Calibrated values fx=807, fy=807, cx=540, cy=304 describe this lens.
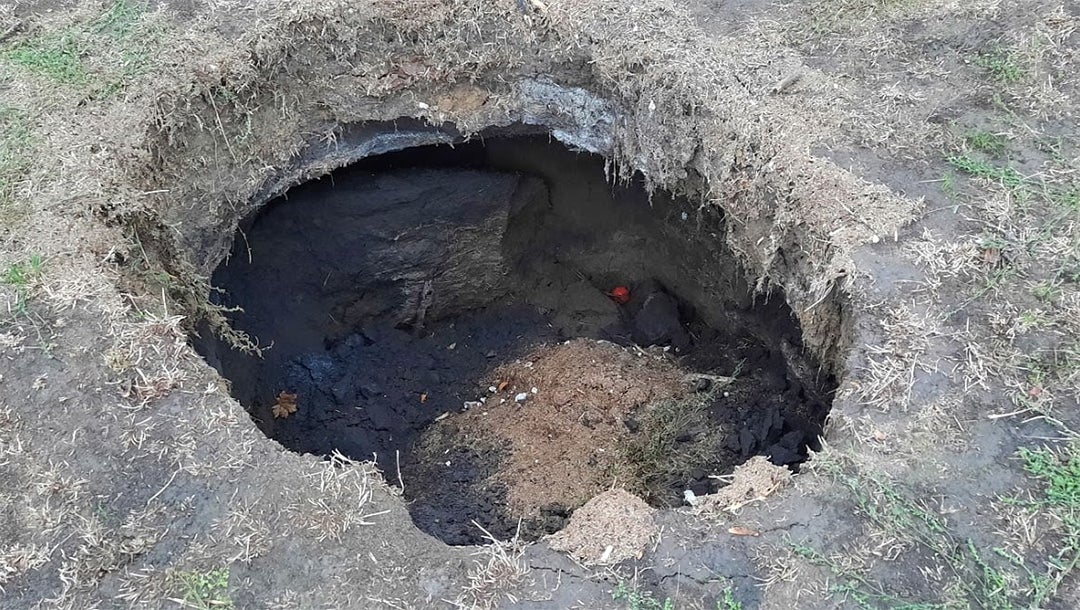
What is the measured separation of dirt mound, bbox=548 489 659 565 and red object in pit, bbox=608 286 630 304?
11.7 feet

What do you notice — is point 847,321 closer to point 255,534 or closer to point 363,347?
point 255,534

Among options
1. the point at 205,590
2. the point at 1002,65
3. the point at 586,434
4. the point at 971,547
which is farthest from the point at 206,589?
the point at 1002,65

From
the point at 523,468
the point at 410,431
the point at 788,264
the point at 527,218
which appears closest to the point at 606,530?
the point at 788,264

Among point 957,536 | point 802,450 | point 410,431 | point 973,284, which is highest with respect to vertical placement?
point 973,284

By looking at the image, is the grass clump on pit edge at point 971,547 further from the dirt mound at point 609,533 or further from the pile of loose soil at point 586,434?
the pile of loose soil at point 586,434

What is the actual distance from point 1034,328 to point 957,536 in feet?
3.73

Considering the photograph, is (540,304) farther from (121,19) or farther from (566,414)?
(121,19)

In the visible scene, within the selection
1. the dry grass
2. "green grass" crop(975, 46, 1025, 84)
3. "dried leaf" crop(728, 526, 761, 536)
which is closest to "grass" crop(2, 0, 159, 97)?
the dry grass

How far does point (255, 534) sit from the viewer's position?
301 centimetres

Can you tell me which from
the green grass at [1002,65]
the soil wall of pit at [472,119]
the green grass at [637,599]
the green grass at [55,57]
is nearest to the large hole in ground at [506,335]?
the soil wall of pit at [472,119]

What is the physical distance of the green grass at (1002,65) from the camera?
15.3ft

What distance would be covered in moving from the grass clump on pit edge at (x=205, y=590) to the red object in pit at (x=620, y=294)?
4.32 m

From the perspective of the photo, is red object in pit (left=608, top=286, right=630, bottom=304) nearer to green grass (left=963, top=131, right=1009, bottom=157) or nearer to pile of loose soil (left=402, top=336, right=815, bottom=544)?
pile of loose soil (left=402, top=336, right=815, bottom=544)

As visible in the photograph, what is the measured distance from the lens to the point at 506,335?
6730 mm
